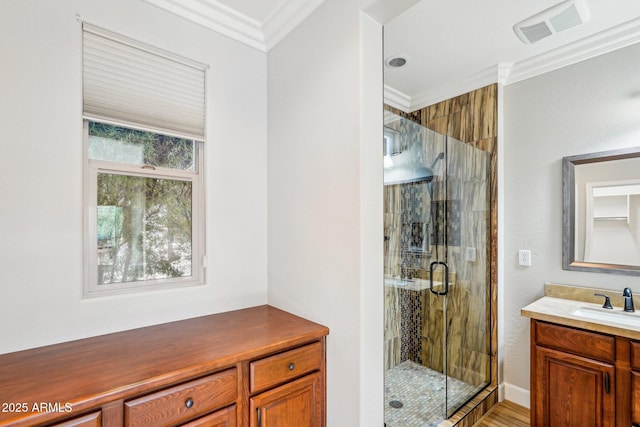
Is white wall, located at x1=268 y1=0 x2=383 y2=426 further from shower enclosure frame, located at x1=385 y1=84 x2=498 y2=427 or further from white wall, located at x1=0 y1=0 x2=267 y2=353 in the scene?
shower enclosure frame, located at x1=385 y1=84 x2=498 y2=427

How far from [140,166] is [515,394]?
3104 mm

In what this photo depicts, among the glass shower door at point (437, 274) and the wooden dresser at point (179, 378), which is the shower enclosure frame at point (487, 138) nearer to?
the glass shower door at point (437, 274)

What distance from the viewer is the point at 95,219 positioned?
1.53 metres

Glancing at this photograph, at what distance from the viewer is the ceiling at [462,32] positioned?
5.84 ft

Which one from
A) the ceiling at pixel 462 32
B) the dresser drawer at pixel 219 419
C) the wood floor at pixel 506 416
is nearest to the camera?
the dresser drawer at pixel 219 419

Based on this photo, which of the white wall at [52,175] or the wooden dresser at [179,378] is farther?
the white wall at [52,175]

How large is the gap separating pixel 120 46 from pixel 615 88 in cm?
300

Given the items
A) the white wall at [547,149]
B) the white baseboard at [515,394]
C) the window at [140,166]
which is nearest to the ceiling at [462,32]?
the white wall at [547,149]

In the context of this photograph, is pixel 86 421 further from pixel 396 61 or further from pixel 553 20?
pixel 553 20

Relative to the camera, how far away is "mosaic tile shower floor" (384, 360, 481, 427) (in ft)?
6.75

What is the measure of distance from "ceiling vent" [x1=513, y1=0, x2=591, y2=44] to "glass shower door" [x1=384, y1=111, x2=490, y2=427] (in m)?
0.81

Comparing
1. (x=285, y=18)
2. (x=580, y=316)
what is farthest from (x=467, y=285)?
(x=285, y=18)

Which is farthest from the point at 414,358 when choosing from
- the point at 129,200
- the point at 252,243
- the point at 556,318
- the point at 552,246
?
the point at 129,200

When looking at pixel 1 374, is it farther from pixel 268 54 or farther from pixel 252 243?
pixel 268 54
